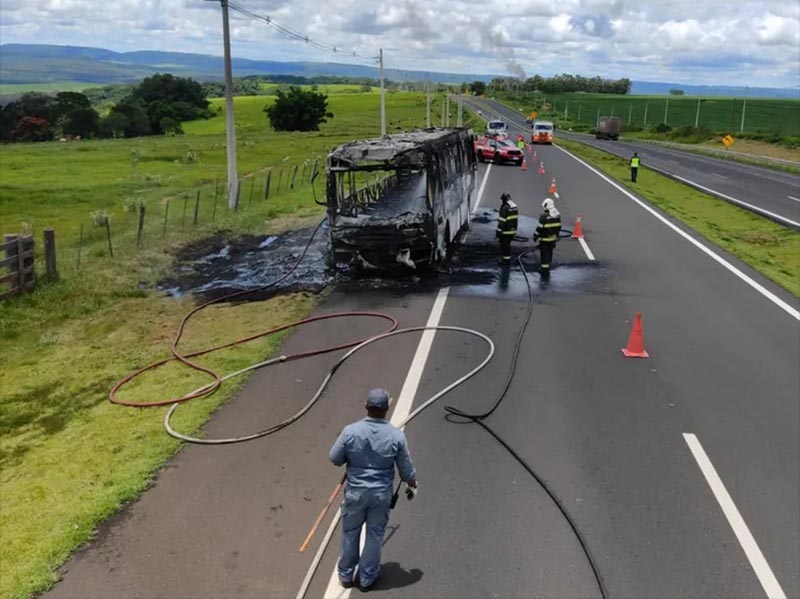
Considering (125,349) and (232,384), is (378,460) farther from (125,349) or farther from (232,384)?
(125,349)

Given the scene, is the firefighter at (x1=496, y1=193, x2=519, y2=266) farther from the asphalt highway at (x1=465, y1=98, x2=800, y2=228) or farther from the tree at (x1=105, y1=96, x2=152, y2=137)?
the tree at (x1=105, y1=96, x2=152, y2=137)

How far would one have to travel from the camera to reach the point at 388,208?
1524 centimetres

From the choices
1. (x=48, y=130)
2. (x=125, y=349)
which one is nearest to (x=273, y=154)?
(x=125, y=349)

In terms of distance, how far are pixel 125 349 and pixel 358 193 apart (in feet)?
21.0

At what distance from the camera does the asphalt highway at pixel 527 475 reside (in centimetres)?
562

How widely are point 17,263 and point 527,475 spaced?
11137 mm

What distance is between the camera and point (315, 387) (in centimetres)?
928

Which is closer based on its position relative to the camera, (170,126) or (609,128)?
(609,128)

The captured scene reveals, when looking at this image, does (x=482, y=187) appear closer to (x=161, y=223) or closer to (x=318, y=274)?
(x=161, y=223)

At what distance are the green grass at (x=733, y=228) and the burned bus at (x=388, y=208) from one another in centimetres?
737

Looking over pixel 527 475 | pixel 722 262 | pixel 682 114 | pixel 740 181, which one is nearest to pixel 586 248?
pixel 722 262

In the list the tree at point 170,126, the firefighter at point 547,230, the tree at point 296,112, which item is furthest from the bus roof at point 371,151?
the tree at point 170,126

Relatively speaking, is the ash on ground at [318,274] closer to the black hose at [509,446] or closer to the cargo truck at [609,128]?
the black hose at [509,446]

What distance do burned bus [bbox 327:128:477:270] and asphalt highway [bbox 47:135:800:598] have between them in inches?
77.6
